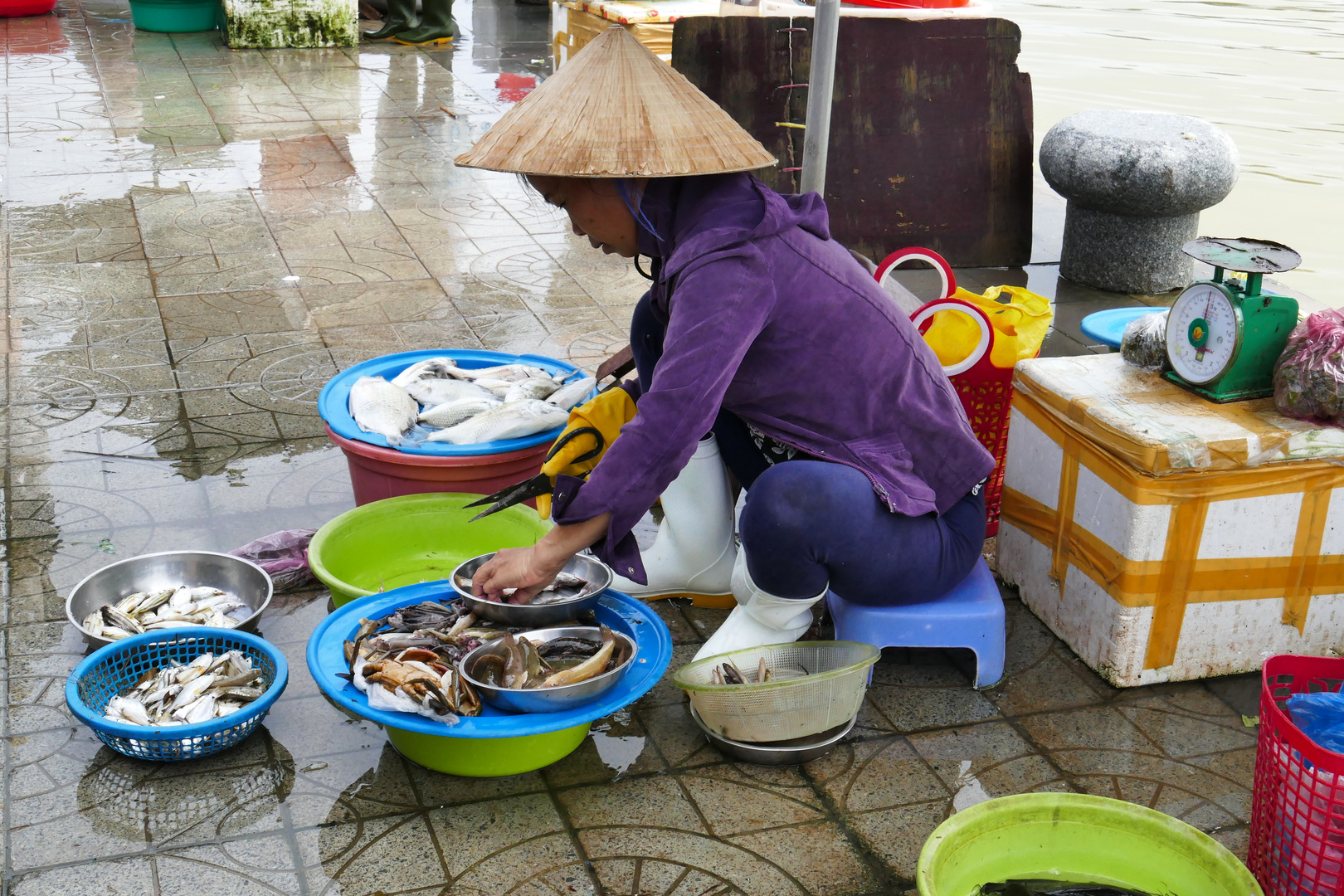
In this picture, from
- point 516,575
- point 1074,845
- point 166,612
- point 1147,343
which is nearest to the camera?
point 1074,845

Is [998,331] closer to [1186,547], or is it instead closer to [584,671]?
[1186,547]

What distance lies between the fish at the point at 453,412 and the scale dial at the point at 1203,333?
1.84m

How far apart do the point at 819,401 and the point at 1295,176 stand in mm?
7578

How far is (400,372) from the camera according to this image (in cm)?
377

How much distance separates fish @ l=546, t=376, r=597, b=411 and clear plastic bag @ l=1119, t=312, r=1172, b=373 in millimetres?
1511

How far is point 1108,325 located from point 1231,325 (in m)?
1.05

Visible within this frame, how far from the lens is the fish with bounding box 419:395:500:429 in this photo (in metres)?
3.42

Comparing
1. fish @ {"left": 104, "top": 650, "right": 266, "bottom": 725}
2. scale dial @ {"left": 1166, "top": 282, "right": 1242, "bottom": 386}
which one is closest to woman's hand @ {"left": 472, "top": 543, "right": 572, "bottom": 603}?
fish @ {"left": 104, "top": 650, "right": 266, "bottom": 725}

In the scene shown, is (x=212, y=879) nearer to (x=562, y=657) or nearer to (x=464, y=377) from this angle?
(x=562, y=657)

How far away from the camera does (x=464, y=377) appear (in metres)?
3.73

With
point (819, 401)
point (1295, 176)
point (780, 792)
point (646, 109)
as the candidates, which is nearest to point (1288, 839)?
point (780, 792)

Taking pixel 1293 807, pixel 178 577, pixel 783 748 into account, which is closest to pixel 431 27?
pixel 178 577

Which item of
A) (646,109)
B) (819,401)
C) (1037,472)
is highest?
(646,109)

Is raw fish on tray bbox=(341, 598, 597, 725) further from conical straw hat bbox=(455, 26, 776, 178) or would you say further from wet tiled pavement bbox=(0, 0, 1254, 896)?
conical straw hat bbox=(455, 26, 776, 178)
